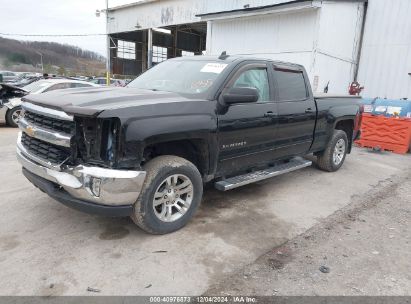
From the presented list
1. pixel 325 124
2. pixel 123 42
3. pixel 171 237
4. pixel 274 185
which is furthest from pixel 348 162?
pixel 123 42

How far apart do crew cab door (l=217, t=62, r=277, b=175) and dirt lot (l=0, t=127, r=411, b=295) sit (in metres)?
0.66

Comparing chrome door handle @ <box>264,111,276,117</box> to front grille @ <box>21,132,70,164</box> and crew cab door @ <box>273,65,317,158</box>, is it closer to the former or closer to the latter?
crew cab door @ <box>273,65,317,158</box>

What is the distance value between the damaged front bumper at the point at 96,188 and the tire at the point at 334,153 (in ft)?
14.0

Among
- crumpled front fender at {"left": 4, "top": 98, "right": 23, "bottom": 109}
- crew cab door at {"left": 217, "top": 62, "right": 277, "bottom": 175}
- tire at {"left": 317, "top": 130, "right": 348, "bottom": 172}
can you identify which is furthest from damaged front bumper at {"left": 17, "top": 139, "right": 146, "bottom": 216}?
crumpled front fender at {"left": 4, "top": 98, "right": 23, "bottom": 109}

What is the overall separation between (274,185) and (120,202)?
3.08 metres

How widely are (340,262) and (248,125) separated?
186 cm

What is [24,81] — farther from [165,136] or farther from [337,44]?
[165,136]

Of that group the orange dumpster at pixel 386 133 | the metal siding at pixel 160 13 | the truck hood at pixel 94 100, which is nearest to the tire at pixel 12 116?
the truck hood at pixel 94 100

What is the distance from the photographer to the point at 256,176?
462 cm

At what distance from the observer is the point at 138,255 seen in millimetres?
3250

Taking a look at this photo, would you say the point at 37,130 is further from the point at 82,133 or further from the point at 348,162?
the point at 348,162

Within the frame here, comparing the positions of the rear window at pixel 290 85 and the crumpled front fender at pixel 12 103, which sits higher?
the rear window at pixel 290 85

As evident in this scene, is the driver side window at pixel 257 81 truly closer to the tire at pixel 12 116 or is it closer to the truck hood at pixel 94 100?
the truck hood at pixel 94 100

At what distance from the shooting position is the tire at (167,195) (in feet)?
11.0
